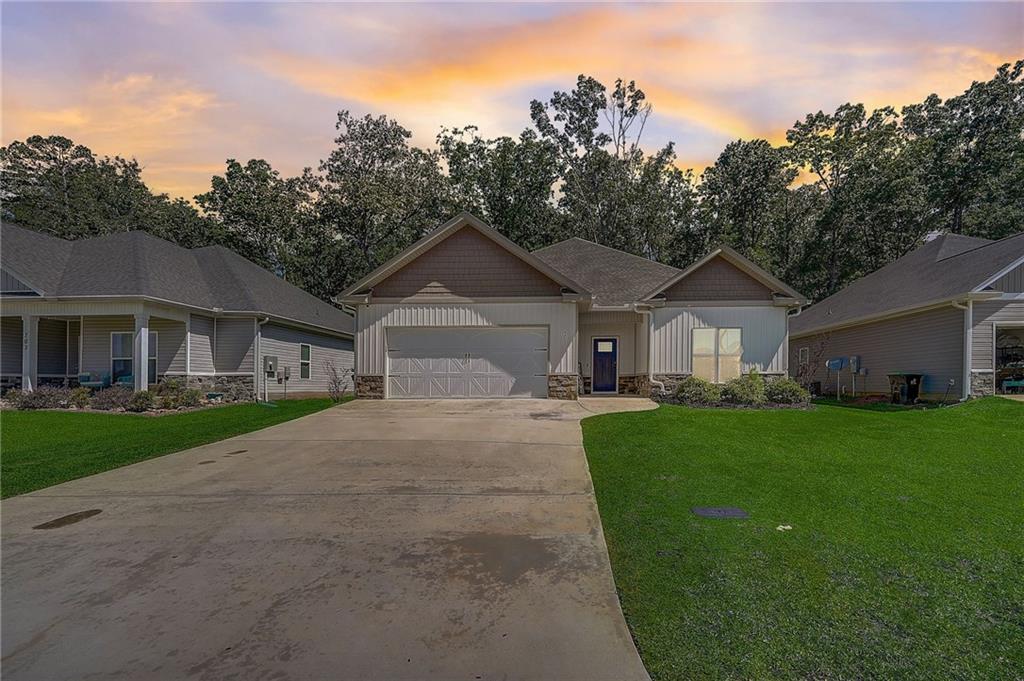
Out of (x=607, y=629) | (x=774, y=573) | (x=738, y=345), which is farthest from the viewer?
(x=738, y=345)

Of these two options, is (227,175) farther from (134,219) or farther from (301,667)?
(301,667)

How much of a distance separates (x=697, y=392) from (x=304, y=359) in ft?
50.7

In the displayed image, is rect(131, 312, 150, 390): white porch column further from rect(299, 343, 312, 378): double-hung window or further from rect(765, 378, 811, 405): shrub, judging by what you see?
rect(765, 378, 811, 405): shrub

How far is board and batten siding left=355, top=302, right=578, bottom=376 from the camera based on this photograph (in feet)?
52.9

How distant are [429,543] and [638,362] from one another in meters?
14.8

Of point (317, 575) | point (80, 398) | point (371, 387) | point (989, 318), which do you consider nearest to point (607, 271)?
point (371, 387)

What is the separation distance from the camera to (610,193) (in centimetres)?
3559

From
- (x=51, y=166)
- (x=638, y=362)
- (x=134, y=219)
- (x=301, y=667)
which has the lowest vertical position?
(x=301, y=667)

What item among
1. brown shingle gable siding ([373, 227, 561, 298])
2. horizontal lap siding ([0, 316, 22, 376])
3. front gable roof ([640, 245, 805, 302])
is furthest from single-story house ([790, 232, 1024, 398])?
horizontal lap siding ([0, 316, 22, 376])

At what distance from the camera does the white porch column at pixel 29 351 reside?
16.1 metres

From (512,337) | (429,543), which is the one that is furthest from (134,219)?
(429,543)

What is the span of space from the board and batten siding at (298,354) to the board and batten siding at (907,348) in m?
18.5

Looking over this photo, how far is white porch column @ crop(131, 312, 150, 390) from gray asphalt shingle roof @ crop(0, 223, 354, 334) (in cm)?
85

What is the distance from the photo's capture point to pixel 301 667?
3.08 metres
